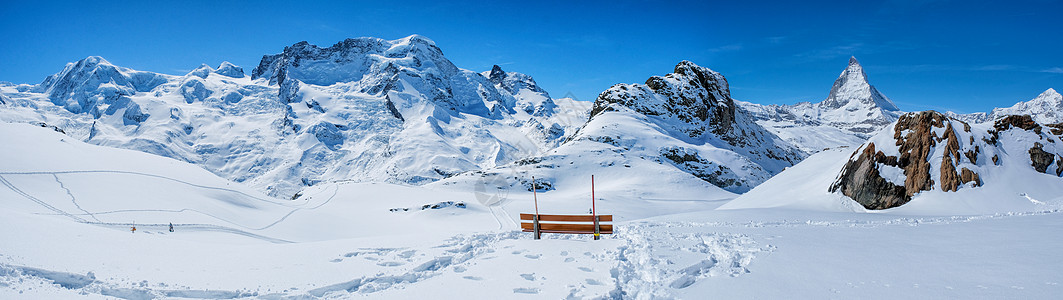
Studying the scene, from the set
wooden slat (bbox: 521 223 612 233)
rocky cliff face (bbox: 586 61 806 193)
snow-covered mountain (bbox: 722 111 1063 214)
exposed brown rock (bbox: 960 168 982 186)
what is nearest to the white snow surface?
wooden slat (bbox: 521 223 612 233)

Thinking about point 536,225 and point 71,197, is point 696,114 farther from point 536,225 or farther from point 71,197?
point 71,197

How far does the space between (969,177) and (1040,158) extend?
4497 millimetres

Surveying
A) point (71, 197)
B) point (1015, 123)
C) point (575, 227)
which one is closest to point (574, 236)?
point (575, 227)

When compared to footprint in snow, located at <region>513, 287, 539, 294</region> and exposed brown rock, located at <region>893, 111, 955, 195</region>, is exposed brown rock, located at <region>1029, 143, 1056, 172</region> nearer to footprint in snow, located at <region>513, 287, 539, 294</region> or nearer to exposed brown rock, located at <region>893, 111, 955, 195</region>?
exposed brown rock, located at <region>893, 111, 955, 195</region>

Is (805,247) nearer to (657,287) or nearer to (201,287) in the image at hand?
(657,287)

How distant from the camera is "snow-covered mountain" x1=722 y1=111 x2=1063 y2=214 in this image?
24672 millimetres

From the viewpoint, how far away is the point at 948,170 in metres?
27.0

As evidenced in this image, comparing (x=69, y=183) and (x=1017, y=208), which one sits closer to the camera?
(x=1017, y=208)

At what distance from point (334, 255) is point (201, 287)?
3876mm

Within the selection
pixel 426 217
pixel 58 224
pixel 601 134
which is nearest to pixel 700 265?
pixel 58 224

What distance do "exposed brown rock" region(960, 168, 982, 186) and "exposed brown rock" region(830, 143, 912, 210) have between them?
274 centimetres

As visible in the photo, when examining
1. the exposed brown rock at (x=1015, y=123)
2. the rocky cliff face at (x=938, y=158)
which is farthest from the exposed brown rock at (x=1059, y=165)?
the exposed brown rock at (x=1015, y=123)

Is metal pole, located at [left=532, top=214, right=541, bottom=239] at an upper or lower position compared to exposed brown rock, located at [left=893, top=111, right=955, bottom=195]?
lower

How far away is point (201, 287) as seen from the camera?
9.44 m
